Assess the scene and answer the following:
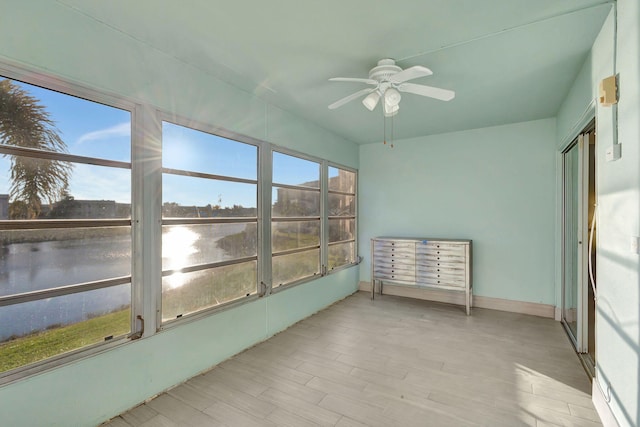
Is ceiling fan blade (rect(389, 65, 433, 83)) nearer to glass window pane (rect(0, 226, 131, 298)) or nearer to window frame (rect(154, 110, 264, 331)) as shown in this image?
window frame (rect(154, 110, 264, 331))

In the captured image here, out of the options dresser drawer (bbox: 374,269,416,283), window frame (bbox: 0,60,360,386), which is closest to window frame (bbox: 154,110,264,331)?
window frame (bbox: 0,60,360,386)

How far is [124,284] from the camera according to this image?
219 centimetres

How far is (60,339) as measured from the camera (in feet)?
6.20

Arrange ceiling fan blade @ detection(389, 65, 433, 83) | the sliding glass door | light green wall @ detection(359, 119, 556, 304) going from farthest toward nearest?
light green wall @ detection(359, 119, 556, 304), the sliding glass door, ceiling fan blade @ detection(389, 65, 433, 83)

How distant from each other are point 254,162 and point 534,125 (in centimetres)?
374

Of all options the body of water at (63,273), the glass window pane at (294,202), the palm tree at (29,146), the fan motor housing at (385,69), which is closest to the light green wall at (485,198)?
the glass window pane at (294,202)

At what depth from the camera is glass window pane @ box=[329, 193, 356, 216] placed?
15.7ft

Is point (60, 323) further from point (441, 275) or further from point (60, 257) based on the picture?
point (441, 275)

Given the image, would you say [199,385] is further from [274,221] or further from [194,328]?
[274,221]

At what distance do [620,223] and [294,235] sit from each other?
3.00m

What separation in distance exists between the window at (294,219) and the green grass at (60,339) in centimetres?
162

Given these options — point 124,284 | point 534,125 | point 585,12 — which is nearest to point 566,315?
point 534,125

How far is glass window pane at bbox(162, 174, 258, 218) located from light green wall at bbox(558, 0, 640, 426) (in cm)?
288

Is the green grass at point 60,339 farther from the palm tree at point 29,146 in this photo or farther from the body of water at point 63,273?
the palm tree at point 29,146
